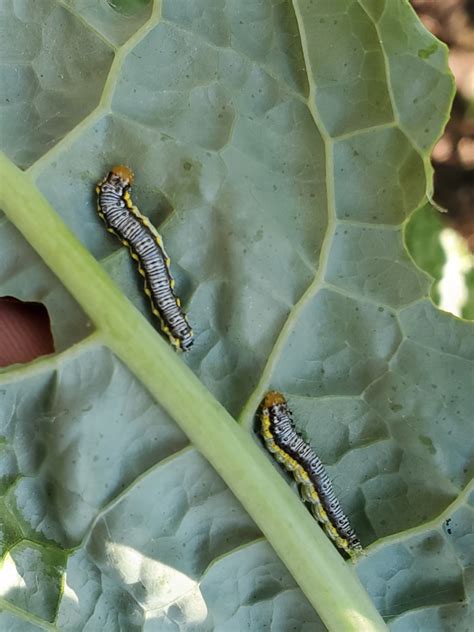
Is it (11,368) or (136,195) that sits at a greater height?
(136,195)

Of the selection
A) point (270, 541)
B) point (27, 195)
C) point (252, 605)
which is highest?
point (27, 195)

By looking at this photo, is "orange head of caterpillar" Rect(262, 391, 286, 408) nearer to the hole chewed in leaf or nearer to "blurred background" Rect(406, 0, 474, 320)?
the hole chewed in leaf

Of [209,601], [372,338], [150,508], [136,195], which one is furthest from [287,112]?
[209,601]

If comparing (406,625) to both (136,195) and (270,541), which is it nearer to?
(270,541)

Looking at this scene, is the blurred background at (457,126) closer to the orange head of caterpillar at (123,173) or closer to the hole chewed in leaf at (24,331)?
the orange head of caterpillar at (123,173)

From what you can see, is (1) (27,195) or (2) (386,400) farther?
(2) (386,400)

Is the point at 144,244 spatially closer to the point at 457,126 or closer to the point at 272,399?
the point at 272,399

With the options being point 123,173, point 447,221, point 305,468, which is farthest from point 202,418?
point 447,221

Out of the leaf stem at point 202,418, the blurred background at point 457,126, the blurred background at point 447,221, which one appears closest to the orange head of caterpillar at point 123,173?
the leaf stem at point 202,418
